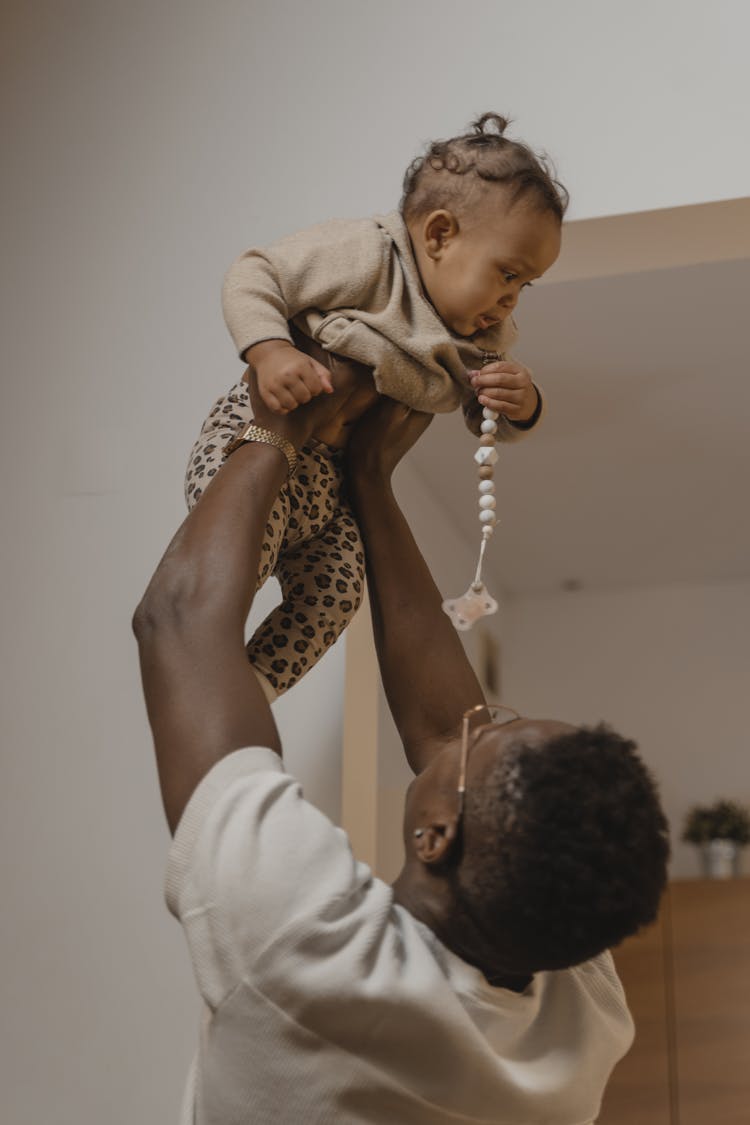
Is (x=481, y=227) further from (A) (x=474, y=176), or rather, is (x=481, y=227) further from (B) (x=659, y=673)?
(B) (x=659, y=673)

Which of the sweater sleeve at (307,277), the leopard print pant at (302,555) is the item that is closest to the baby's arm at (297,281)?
the sweater sleeve at (307,277)

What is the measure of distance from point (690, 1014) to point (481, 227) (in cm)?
313

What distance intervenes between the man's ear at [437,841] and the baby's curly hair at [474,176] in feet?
2.05

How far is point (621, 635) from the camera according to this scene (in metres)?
4.61

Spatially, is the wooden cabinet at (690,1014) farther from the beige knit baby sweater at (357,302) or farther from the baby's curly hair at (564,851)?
the baby's curly hair at (564,851)

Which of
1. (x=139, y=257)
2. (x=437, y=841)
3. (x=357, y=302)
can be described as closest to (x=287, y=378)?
(x=357, y=302)

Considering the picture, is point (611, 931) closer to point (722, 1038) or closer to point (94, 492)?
point (94, 492)

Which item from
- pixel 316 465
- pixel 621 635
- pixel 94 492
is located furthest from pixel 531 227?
pixel 621 635

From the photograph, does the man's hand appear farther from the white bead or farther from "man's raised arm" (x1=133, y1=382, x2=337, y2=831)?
"man's raised arm" (x1=133, y1=382, x2=337, y2=831)

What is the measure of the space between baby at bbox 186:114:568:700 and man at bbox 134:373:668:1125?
0.26 meters

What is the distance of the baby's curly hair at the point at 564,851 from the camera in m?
0.93

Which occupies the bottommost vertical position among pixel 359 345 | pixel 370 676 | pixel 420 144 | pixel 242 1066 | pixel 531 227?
pixel 242 1066

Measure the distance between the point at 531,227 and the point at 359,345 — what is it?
20 cm

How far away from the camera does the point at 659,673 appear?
4.54 m
